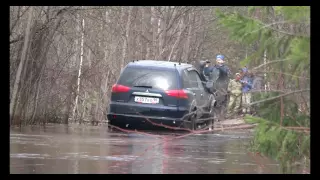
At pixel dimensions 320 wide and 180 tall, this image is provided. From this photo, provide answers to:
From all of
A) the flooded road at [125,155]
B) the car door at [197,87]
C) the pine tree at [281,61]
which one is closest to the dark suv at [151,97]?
the car door at [197,87]

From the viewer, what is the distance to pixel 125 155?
1254 centimetres

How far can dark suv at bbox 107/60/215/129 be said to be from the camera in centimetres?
1833

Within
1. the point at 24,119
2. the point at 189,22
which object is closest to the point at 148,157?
the point at 24,119

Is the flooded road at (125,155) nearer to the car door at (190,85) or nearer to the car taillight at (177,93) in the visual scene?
the car taillight at (177,93)

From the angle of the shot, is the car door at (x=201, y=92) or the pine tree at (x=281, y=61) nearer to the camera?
the pine tree at (x=281, y=61)

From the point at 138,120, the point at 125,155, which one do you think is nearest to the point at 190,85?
the point at 138,120

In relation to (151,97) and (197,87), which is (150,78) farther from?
(197,87)

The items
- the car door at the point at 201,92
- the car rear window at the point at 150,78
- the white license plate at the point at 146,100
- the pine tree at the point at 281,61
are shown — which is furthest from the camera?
the car door at the point at 201,92

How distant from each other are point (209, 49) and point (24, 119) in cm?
2118

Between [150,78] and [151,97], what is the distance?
1.63ft

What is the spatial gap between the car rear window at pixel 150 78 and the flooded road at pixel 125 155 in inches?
83.8

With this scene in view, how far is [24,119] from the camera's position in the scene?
19.2 m

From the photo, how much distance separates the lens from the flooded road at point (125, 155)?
35.4ft
